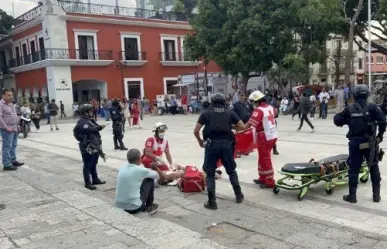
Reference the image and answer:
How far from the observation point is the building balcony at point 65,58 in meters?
29.2

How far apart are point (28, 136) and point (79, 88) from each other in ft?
52.4

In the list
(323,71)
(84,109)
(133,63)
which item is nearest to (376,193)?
(84,109)

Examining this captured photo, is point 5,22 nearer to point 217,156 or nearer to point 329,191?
point 217,156

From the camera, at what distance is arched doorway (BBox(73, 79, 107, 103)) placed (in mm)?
32291

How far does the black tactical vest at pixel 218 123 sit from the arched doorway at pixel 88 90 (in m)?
27.6

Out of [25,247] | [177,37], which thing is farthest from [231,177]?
[177,37]

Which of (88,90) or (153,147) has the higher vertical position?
(88,90)

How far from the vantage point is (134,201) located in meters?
5.37

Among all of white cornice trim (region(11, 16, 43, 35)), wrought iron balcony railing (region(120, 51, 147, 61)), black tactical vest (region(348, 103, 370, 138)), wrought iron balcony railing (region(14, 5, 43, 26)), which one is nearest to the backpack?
black tactical vest (region(348, 103, 370, 138))

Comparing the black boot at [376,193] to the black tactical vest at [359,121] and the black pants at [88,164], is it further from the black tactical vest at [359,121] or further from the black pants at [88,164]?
the black pants at [88,164]

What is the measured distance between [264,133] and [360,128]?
1468 mm

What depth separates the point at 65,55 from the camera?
2962 centimetres

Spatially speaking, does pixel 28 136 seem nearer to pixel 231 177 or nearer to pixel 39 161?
pixel 39 161

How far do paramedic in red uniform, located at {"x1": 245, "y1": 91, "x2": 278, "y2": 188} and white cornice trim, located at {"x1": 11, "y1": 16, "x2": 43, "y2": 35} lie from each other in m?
27.3
